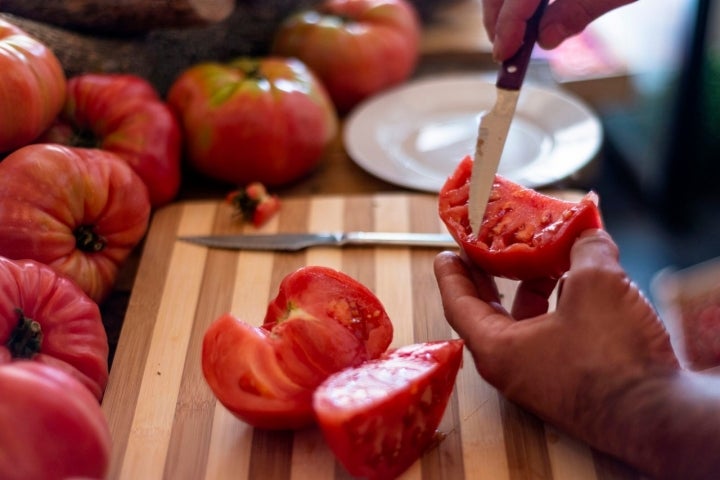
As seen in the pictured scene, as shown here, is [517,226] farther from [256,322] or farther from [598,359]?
[256,322]

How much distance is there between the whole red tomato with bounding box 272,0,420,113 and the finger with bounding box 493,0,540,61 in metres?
0.65

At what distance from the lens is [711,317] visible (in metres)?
1.08

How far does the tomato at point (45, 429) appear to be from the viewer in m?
0.72

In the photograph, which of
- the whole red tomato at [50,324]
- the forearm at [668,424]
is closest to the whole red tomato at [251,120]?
the whole red tomato at [50,324]

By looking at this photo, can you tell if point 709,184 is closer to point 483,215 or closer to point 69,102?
point 483,215

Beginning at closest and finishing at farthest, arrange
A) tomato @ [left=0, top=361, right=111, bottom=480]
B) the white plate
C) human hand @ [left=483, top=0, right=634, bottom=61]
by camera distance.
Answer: tomato @ [left=0, top=361, right=111, bottom=480] → human hand @ [left=483, top=0, right=634, bottom=61] → the white plate

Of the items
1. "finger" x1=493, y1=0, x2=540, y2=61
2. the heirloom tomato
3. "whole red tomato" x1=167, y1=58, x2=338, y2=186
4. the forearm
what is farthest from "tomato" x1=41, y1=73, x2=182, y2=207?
the forearm

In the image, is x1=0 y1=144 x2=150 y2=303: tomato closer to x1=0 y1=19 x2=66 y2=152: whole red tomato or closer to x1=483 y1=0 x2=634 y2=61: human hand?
x1=0 y1=19 x2=66 y2=152: whole red tomato

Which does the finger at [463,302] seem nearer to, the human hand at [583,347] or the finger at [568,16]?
the human hand at [583,347]

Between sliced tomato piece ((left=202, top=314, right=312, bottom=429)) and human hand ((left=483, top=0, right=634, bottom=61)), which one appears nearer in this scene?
sliced tomato piece ((left=202, top=314, right=312, bottom=429))

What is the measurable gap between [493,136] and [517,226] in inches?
4.7

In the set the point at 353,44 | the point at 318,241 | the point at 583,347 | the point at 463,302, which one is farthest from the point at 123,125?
A: the point at 583,347

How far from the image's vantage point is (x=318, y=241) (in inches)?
50.6

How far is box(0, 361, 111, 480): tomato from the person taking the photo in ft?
2.37
